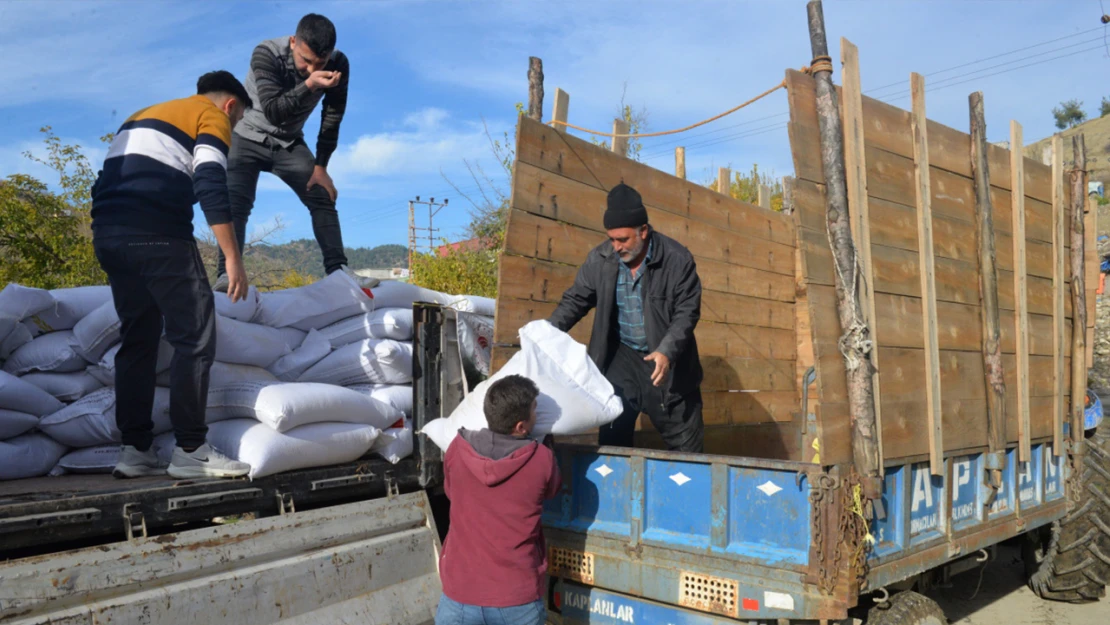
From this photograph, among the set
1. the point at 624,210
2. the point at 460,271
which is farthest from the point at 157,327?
the point at 460,271

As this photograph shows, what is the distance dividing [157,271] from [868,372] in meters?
2.84

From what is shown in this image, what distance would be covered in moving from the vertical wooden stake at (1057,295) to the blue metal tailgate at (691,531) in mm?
2855

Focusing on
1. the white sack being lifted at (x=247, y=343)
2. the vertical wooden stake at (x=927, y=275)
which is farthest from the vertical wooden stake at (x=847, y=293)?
the white sack being lifted at (x=247, y=343)

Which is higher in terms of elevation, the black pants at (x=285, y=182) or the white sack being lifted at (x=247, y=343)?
the black pants at (x=285, y=182)

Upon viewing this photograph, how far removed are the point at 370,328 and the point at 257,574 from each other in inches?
67.8

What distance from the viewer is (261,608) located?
297 cm

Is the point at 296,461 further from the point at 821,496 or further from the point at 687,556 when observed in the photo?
the point at 821,496

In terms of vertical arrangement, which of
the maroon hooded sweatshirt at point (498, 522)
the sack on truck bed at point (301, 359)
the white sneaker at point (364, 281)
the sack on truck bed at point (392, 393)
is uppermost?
the white sneaker at point (364, 281)

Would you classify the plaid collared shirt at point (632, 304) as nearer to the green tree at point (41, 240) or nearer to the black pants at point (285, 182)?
the black pants at point (285, 182)

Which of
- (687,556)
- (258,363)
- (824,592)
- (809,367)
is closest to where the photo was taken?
(824,592)

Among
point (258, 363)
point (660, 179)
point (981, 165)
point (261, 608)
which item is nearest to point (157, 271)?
point (258, 363)

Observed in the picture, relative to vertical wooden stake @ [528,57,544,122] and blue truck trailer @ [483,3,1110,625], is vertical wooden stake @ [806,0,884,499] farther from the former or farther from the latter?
vertical wooden stake @ [528,57,544,122]

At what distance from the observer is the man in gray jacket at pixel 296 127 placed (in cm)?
461

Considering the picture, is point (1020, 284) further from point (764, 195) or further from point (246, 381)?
point (246, 381)
